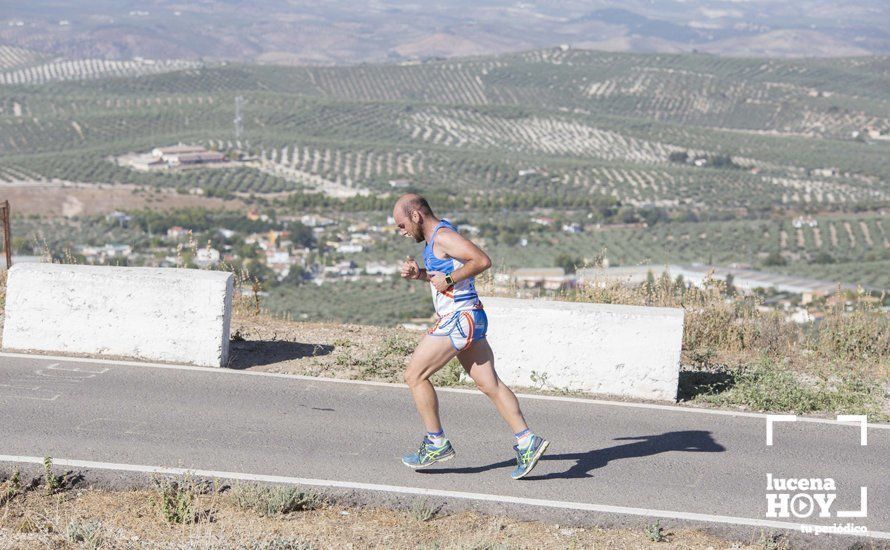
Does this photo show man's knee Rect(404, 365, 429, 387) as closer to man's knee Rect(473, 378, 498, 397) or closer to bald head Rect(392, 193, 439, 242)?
man's knee Rect(473, 378, 498, 397)

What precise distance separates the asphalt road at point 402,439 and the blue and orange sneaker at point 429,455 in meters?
0.07

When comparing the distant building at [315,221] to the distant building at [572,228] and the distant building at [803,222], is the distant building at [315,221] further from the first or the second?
the distant building at [803,222]

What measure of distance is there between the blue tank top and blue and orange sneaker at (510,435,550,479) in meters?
0.85

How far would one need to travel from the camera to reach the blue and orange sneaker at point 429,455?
6.72 m

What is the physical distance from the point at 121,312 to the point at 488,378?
3.81 meters

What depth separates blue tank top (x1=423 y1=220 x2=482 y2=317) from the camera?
636cm

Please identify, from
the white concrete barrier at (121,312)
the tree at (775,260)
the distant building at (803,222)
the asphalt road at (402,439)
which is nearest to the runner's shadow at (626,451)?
the asphalt road at (402,439)

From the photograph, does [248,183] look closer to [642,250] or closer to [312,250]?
[312,250]

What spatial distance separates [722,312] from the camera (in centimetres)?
1098

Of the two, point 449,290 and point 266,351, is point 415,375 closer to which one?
point 449,290

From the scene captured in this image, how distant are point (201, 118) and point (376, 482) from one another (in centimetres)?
11140

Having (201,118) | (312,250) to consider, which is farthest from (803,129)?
(312,250)

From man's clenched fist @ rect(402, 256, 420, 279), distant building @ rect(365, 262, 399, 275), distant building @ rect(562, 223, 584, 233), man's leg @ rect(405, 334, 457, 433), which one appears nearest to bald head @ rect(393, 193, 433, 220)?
man's clenched fist @ rect(402, 256, 420, 279)

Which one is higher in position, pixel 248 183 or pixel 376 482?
pixel 376 482
